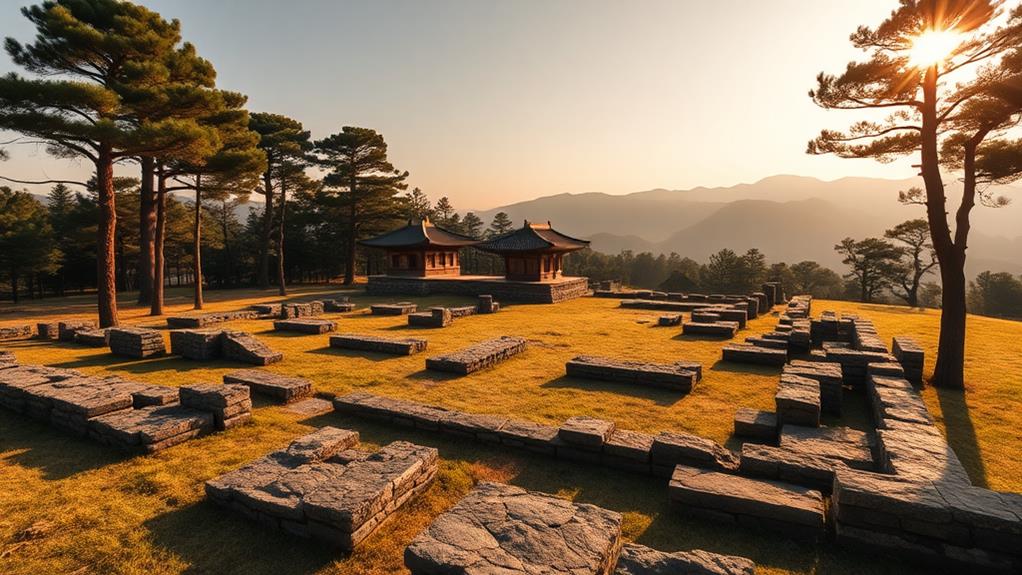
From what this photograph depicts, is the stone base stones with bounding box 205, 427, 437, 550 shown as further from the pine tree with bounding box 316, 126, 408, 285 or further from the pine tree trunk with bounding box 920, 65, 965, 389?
the pine tree with bounding box 316, 126, 408, 285

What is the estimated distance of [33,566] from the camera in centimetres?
369

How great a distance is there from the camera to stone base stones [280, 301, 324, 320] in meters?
17.2

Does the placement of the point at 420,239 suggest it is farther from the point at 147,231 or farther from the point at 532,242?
the point at 147,231

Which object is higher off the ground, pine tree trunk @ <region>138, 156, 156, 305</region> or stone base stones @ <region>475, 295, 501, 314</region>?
pine tree trunk @ <region>138, 156, 156, 305</region>

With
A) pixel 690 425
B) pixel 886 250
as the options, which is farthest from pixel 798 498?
pixel 886 250

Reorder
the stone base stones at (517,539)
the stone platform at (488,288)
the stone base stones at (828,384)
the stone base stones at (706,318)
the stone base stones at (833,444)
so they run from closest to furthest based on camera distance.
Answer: the stone base stones at (517,539)
the stone base stones at (833,444)
the stone base stones at (828,384)
the stone base stones at (706,318)
the stone platform at (488,288)

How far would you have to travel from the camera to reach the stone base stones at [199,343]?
34.1ft

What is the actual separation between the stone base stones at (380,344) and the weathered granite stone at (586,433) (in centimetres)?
632

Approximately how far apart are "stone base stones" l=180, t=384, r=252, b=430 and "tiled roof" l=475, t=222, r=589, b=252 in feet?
62.6

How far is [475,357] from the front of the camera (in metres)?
9.55

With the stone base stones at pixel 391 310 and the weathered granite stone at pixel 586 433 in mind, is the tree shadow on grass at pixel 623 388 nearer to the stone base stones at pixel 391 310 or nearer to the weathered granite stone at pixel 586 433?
the weathered granite stone at pixel 586 433

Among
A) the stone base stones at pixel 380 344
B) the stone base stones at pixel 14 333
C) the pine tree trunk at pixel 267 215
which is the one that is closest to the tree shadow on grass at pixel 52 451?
the stone base stones at pixel 380 344

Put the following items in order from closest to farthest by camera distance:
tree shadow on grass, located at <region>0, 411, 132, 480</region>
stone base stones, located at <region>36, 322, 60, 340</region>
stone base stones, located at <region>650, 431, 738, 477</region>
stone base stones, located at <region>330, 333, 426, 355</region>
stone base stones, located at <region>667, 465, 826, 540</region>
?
1. stone base stones, located at <region>667, 465, 826, 540</region>
2. stone base stones, located at <region>650, 431, 738, 477</region>
3. tree shadow on grass, located at <region>0, 411, 132, 480</region>
4. stone base stones, located at <region>330, 333, 426, 355</region>
5. stone base stones, located at <region>36, 322, 60, 340</region>

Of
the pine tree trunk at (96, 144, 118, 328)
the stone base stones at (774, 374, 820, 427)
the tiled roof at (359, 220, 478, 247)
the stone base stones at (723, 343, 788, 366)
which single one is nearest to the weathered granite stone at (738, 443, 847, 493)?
the stone base stones at (774, 374, 820, 427)
